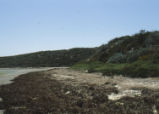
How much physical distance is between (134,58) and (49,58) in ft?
191

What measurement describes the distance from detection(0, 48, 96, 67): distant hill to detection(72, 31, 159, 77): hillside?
134 ft

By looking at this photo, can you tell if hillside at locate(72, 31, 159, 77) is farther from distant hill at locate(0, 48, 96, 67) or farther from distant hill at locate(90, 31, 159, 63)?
distant hill at locate(0, 48, 96, 67)

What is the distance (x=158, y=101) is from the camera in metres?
5.03

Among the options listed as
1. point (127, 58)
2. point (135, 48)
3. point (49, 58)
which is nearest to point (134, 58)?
point (127, 58)

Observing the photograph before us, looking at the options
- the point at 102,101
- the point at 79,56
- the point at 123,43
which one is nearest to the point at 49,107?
the point at 102,101

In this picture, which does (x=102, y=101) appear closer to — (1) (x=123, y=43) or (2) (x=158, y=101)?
(2) (x=158, y=101)

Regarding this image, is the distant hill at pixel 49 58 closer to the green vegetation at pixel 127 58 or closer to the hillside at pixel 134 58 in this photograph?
the green vegetation at pixel 127 58

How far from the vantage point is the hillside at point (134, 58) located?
1251 centimetres

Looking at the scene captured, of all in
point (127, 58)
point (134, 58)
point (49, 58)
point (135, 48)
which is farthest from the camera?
→ point (49, 58)

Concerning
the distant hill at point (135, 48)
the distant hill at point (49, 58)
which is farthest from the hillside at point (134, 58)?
the distant hill at point (49, 58)

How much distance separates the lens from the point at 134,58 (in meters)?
18.7

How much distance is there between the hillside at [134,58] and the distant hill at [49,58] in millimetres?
40762

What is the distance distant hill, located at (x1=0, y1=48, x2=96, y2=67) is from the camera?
232 feet

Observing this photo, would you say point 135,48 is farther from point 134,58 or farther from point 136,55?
point 134,58
